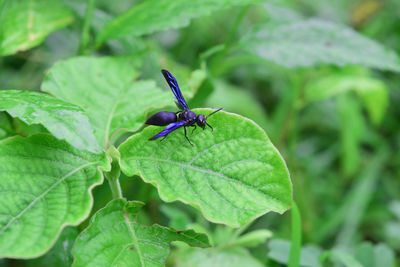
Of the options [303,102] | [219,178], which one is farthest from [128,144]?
[303,102]

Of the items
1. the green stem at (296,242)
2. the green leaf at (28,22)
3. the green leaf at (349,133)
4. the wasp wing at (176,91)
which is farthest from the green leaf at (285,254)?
the green leaf at (349,133)

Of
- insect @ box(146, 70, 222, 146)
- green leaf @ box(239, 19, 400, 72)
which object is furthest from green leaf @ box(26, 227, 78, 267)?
green leaf @ box(239, 19, 400, 72)

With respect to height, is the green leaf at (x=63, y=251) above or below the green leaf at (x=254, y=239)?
above

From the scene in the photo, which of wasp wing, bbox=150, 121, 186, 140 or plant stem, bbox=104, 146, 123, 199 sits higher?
wasp wing, bbox=150, 121, 186, 140

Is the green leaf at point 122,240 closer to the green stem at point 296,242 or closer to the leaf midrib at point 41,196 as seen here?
the leaf midrib at point 41,196

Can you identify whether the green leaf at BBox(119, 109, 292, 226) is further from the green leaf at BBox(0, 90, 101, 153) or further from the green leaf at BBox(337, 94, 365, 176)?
the green leaf at BBox(337, 94, 365, 176)

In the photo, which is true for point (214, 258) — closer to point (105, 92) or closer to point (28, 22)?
point (105, 92)

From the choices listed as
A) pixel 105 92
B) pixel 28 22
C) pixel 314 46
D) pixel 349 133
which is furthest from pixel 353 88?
pixel 28 22
